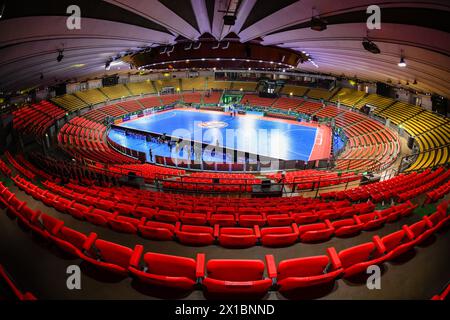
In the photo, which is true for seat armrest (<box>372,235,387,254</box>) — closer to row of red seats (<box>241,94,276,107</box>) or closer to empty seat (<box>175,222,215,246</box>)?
empty seat (<box>175,222,215,246</box>)

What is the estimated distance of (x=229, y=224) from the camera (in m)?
6.76

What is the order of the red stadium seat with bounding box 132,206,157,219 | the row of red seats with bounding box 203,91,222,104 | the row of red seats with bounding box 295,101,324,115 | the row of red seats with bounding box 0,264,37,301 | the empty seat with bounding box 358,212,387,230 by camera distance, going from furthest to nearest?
the row of red seats with bounding box 203,91,222,104
the row of red seats with bounding box 295,101,324,115
the red stadium seat with bounding box 132,206,157,219
the empty seat with bounding box 358,212,387,230
the row of red seats with bounding box 0,264,37,301

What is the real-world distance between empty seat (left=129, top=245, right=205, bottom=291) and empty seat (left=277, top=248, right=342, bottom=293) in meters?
1.31

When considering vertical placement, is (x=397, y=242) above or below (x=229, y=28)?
below

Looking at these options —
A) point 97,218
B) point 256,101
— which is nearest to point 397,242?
point 97,218

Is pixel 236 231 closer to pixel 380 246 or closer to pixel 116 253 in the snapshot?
pixel 116 253

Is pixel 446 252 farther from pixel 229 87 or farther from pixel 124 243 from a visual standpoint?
pixel 229 87

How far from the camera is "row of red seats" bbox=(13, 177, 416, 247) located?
5.39 m

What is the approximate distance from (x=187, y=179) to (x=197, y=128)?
55.9 ft

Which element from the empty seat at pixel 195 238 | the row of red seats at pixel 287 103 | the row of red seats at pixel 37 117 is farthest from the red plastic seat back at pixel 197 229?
the row of red seats at pixel 287 103

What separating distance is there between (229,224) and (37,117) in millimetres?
27042

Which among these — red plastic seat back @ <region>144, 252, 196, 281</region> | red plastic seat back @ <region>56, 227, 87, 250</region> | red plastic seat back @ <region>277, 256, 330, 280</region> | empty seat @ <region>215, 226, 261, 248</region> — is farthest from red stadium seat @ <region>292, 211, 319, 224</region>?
red plastic seat back @ <region>56, 227, 87, 250</region>

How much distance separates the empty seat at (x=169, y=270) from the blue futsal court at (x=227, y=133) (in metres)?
18.0
